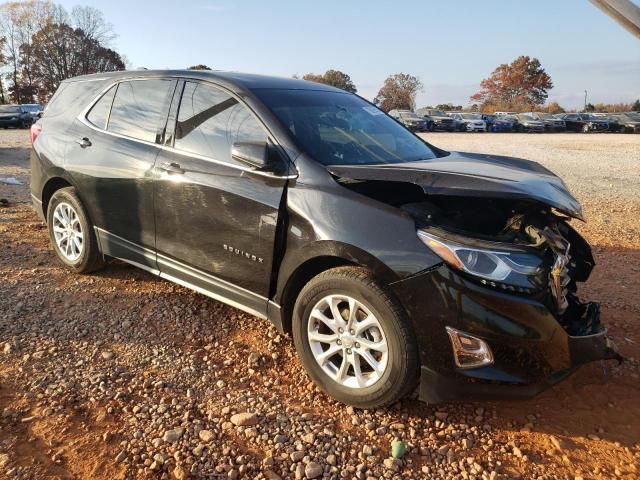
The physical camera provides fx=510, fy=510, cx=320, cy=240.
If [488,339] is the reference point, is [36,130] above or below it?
above

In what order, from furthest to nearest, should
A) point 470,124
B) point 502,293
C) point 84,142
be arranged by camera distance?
point 470,124 → point 84,142 → point 502,293

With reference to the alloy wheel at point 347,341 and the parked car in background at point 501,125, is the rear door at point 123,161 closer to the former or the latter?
the alloy wheel at point 347,341

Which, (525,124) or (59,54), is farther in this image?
(59,54)

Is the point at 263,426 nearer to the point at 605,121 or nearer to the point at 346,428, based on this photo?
the point at 346,428

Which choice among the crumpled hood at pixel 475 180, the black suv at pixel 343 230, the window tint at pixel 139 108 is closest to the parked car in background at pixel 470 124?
the black suv at pixel 343 230

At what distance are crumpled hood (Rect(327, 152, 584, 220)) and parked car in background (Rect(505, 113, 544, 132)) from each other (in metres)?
39.1

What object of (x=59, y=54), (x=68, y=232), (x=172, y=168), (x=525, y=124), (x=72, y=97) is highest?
(x=59, y=54)

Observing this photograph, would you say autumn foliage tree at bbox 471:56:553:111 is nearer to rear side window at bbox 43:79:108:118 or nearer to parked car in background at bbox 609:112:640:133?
parked car in background at bbox 609:112:640:133

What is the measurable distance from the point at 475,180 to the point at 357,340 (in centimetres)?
107

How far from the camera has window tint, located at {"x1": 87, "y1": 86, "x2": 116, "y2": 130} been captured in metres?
4.25

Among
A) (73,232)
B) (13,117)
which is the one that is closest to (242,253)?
(73,232)

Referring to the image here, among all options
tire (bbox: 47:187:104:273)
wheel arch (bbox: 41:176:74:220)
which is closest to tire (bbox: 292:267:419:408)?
tire (bbox: 47:187:104:273)

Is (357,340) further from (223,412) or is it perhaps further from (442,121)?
(442,121)

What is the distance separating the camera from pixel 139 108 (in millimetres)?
4008
